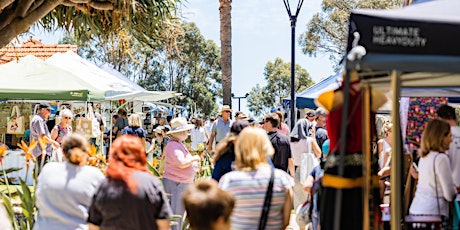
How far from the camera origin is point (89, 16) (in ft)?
35.5

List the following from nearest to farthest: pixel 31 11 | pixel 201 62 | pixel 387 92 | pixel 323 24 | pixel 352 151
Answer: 1. pixel 352 151
2. pixel 387 92
3. pixel 31 11
4. pixel 323 24
5. pixel 201 62

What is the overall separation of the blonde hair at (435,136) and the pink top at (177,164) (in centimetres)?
303

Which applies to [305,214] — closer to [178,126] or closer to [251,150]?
[251,150]

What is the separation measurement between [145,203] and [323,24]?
39.5m

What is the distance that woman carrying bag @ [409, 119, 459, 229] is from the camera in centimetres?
510

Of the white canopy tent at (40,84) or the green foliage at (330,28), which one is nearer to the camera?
the white canopy tent at (40,84)

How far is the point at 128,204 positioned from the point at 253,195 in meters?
0.88

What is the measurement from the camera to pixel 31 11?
9844mm

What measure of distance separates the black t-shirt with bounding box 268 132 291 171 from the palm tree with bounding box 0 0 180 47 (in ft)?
9.77

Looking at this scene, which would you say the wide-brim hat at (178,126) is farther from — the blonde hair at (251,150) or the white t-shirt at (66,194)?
the blonde hair at (251,150)

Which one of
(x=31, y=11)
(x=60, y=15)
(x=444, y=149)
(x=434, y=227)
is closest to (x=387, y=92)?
(x=444, y=149)

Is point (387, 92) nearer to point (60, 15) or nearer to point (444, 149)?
point (444, 149)

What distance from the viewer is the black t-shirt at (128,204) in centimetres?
453

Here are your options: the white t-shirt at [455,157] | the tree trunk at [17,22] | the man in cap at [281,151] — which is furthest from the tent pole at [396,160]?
the tree trunk at [17,22]
